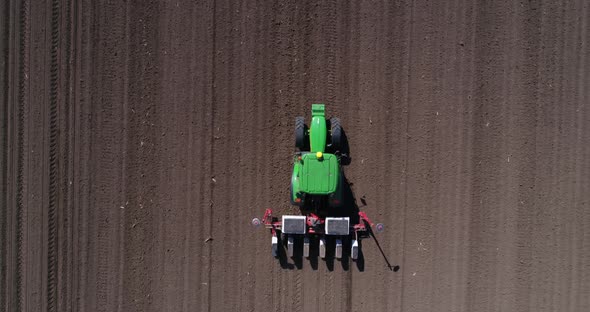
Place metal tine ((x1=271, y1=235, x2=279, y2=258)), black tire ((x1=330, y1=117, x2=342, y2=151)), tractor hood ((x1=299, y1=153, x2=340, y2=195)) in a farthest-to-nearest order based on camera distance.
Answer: metal tine ((x1=271, y1=235, x2=279, y2=258)) < black tire ((x1=330, y1=117, x2=342, y2=151)) < tractor hood ((x1=299, y1=153, x2=340, y2=195))

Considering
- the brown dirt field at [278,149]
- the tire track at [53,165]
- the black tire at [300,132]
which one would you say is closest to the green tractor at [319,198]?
the black tire at [300,132]

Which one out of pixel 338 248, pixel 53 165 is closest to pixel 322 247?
pixel 338 248

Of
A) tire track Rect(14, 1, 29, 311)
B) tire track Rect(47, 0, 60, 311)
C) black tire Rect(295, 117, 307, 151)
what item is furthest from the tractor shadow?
tire track Rect(14, 1, 29, 311)

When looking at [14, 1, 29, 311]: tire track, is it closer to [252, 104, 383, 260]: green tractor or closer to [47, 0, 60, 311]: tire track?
[47, 0, 60, 311]: tire track

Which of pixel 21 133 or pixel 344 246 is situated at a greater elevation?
pixel 21 133

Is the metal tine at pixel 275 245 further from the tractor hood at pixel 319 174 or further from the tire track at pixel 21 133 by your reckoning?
the tire track at pixel 21 133

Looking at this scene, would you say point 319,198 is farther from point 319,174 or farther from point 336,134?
point 336,134

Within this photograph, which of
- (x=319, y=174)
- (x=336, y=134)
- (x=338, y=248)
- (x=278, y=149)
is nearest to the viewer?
(x=319, y=174)
